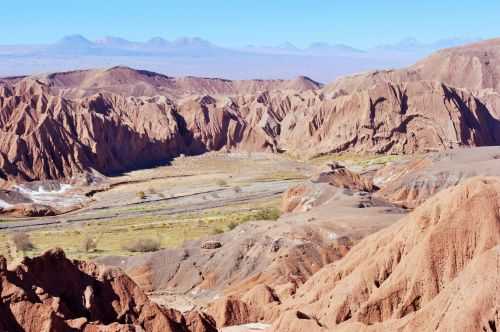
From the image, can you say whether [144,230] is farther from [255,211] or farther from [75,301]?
[75,301]

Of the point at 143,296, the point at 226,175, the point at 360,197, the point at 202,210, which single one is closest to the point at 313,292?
the point at 143,296

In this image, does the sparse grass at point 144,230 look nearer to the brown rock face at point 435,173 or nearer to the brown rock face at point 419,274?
the brown rock face at point 435,173

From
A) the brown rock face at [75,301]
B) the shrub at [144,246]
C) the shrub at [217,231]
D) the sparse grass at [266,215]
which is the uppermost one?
the brown rock face at [75,301]

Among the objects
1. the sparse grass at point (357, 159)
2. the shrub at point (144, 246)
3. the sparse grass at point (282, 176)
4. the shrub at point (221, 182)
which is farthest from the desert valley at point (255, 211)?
the shrub at point (221, 182)

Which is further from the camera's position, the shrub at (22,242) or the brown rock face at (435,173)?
the brown rock face at (435,173)

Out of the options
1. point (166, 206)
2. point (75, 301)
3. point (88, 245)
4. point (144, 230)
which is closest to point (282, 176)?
point (166, 206)

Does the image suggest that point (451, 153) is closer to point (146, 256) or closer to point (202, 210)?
point (202, 210)

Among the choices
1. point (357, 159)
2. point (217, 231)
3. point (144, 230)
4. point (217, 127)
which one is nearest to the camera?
point (217, 231)
